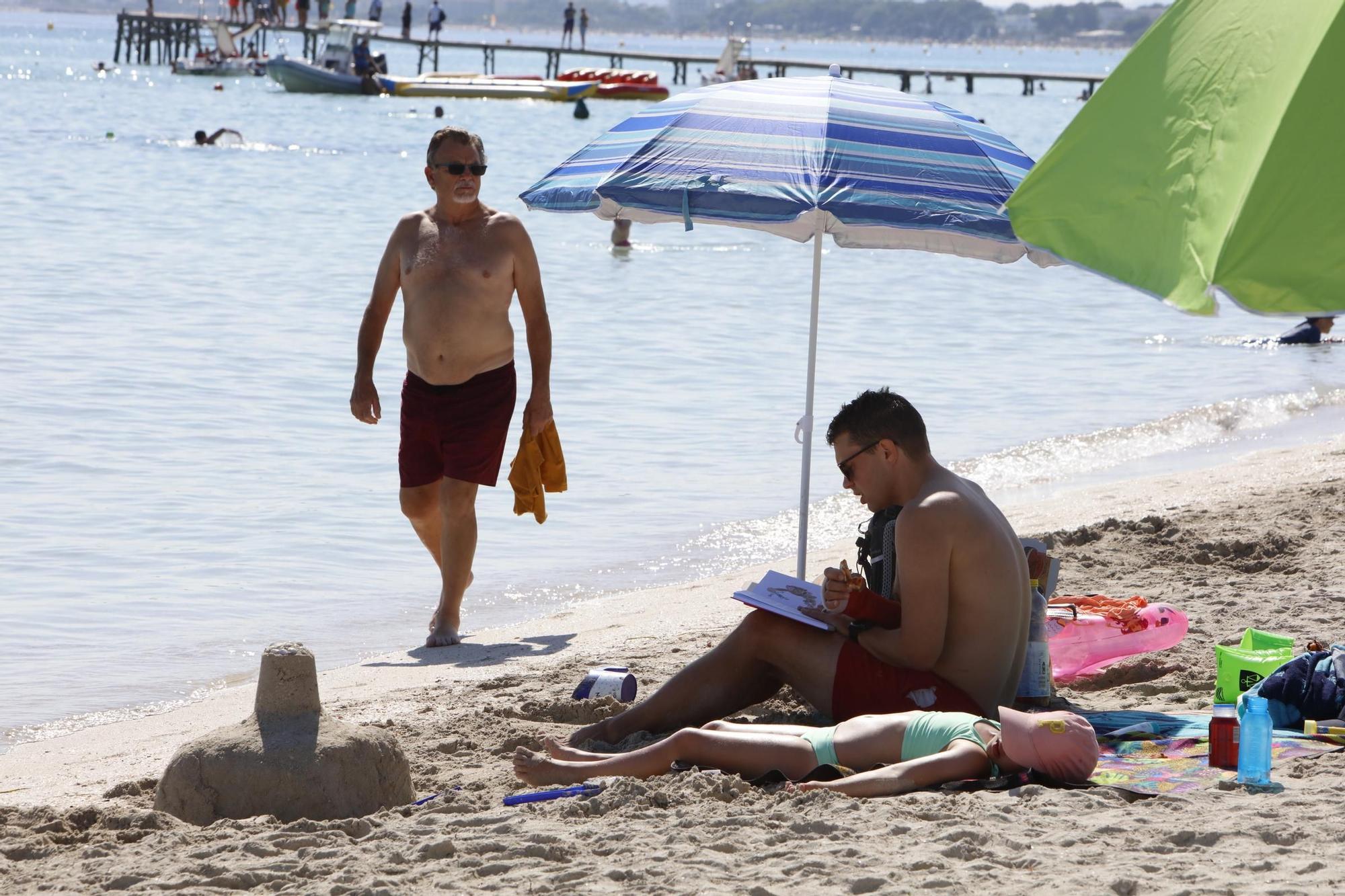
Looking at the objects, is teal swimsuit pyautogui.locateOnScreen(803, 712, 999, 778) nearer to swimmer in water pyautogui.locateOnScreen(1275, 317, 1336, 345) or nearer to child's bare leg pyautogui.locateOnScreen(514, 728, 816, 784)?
child's bare leg pyautogui.locateOnScreen(514, 728, 816, 784)

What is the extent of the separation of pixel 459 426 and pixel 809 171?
1749 millimetres

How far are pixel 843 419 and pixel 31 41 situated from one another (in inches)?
4447

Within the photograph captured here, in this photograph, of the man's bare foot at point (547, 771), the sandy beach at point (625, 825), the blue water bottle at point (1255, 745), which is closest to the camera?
the sandy beach at point (625, 825)

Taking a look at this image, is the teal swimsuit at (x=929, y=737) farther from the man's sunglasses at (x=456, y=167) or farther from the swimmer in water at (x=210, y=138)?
the swimmer in water at (x=210, y=138)

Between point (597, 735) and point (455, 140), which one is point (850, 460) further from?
point (455, 140)

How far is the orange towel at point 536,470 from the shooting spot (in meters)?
5.88

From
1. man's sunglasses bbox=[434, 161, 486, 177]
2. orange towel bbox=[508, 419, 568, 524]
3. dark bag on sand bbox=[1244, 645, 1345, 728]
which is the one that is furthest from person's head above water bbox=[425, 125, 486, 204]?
dark bag on sand bbox=[1244, 645, 1345, 728]

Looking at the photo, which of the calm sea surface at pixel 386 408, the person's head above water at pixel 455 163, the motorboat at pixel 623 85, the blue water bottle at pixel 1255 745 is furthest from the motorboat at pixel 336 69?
the blue water bottle at pixel 1255 745

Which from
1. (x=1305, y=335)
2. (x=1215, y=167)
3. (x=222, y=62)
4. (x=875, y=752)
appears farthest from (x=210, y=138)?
(x=1215, y=167)

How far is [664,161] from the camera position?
5.00 meters

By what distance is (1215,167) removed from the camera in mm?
3053

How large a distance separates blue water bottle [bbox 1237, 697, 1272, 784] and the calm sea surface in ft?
12.5

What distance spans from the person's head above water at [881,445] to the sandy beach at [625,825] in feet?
2.90

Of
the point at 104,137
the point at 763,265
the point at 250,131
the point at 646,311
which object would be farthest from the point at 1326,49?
the point at 250,131
